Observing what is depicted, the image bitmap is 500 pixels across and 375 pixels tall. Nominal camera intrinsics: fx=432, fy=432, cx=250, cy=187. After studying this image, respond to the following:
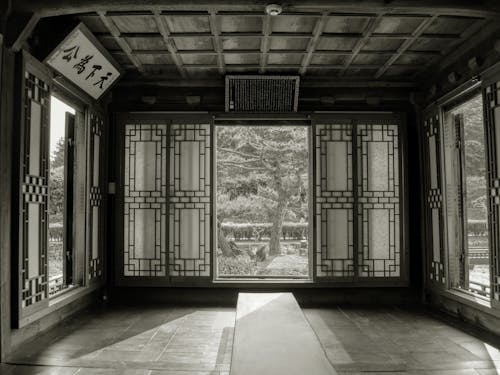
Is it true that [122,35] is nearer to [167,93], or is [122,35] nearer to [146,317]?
[167,93]

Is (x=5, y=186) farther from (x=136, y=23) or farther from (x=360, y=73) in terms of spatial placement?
(x=360, y=73)

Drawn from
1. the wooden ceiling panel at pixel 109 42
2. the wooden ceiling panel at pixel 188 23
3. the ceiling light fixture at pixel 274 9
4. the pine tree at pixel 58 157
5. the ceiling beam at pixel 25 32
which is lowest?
the pine tree at pixel 58 157

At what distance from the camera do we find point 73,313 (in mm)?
4965

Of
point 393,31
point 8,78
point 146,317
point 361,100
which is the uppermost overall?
point 393,31

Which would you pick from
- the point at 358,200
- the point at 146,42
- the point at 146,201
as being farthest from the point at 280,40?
the point at 146,201

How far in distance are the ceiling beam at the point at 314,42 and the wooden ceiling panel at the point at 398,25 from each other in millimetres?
586

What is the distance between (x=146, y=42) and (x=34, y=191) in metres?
2.04

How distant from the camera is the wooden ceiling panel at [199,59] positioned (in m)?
5.25

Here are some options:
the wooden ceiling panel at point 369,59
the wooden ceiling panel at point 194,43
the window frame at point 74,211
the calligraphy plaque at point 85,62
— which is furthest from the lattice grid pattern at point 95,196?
the wooden ceiling panel at point 369,59

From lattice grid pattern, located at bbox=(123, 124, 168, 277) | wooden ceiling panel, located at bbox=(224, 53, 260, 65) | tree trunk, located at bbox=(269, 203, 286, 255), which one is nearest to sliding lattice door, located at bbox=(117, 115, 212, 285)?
lattice grid pattern, located at bbox=(123, 124, 168, 277)

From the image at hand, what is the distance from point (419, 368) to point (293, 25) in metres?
3.36

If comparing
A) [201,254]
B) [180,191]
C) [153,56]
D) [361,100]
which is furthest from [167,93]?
[361,100]

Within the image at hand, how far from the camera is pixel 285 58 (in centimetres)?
534

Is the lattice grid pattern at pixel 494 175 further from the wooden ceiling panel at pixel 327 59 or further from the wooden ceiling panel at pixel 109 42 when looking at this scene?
the wooden ceiling panel at pixel 109 42
